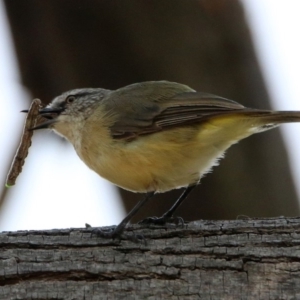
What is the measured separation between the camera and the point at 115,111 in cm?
480

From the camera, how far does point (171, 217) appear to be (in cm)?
419

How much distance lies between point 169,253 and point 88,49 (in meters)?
1.67

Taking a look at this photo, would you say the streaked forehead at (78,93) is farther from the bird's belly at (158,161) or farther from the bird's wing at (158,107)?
the bird's belly at (158,161)

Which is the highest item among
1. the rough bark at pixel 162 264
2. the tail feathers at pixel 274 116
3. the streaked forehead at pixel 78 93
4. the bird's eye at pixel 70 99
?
the streaked forehead at pixel 78 93

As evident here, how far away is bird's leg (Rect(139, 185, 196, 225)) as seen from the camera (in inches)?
159

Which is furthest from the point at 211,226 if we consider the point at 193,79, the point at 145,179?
the point at 193,79

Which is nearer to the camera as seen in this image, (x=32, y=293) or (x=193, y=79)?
(x=32, y=293)

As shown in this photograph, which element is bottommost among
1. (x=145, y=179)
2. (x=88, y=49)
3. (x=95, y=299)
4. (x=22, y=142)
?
(x=95, y=299)

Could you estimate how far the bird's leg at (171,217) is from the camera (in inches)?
159

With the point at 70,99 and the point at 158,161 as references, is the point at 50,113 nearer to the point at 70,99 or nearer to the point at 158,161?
the point at 70,99

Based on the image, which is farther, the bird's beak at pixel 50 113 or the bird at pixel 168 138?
the bird's beak at pixel 50 113

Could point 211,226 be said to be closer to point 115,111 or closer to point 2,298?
point 2,298

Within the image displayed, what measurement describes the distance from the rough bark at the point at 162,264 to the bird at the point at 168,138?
719mm

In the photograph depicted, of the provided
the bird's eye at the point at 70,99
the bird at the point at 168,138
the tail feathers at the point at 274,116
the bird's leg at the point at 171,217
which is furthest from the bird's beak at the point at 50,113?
the tail feathers at the point at 274,116
